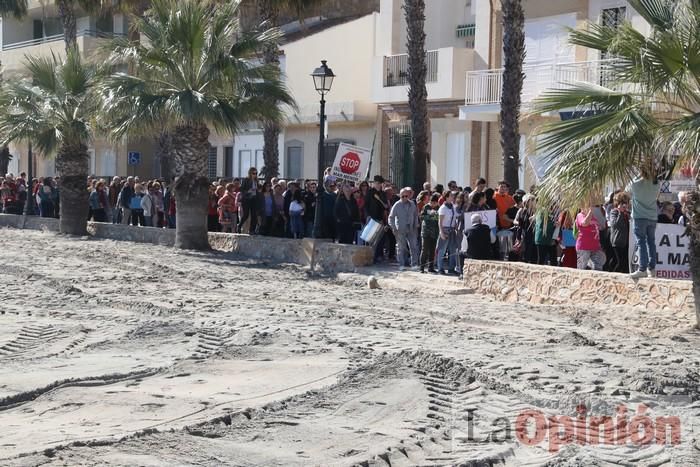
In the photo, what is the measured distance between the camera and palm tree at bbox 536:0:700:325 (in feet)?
40.0

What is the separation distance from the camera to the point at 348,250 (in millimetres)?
20109

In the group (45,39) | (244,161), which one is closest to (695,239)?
(244,161)

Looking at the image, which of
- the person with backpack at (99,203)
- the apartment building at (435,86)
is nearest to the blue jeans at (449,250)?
the apartment building at (435,86)

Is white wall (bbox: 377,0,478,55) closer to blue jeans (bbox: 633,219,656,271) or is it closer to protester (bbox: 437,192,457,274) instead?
protester (bbox: 437,192,457,274)

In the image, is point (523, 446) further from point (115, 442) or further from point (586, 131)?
point (586, 131)

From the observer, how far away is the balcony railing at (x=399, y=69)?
96.8 feet

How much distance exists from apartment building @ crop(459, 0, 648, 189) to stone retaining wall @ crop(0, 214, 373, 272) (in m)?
6.38

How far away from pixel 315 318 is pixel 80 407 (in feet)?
19.3

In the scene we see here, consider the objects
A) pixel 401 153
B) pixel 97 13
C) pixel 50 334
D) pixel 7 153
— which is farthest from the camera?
pixel 7 153

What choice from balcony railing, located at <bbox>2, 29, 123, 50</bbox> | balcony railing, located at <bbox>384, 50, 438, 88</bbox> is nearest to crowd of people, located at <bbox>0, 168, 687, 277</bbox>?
balcony railing, located at <bbox>384, 50, 438, 88</bbox>

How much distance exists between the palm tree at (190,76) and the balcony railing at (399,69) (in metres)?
6.62

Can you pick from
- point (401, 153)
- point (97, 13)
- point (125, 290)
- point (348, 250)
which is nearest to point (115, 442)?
point (125, 290)

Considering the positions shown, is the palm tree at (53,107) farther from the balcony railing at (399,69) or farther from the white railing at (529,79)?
the white railing at (529,79)

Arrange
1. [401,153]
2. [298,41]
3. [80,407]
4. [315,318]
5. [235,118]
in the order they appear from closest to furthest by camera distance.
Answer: [80,407] < [315,318] < [235,118] < [401,153] < [298,41]
